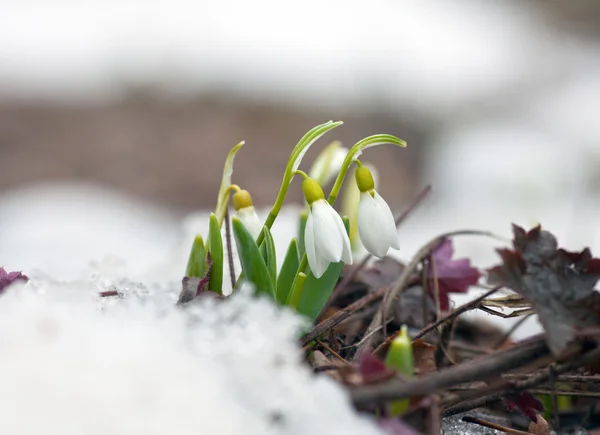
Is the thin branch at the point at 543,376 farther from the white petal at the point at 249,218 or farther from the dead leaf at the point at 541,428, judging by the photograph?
the white petal at the point at 249,218

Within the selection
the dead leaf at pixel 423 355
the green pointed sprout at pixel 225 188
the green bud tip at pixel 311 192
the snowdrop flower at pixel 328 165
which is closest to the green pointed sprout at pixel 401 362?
the dead leaf at pixel 423 355

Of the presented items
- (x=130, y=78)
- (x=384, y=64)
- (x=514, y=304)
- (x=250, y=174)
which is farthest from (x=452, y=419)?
(x=384, y=64)

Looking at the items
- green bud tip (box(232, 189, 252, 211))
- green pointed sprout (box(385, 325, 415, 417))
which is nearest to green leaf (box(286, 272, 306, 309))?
green bud tip (box(232, 189, 252, 211))

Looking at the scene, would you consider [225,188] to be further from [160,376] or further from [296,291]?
[160,376]

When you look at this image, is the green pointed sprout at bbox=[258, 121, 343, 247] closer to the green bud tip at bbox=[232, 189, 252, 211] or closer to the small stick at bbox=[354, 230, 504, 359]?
the green bud tip at bbox=[232, 189, 252, 211]

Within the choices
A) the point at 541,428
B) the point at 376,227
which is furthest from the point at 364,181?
the point at 541,428

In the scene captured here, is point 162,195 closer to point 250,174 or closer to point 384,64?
point 250,174

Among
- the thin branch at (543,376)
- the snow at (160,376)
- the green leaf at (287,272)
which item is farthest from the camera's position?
the green leaf at (287,272)
